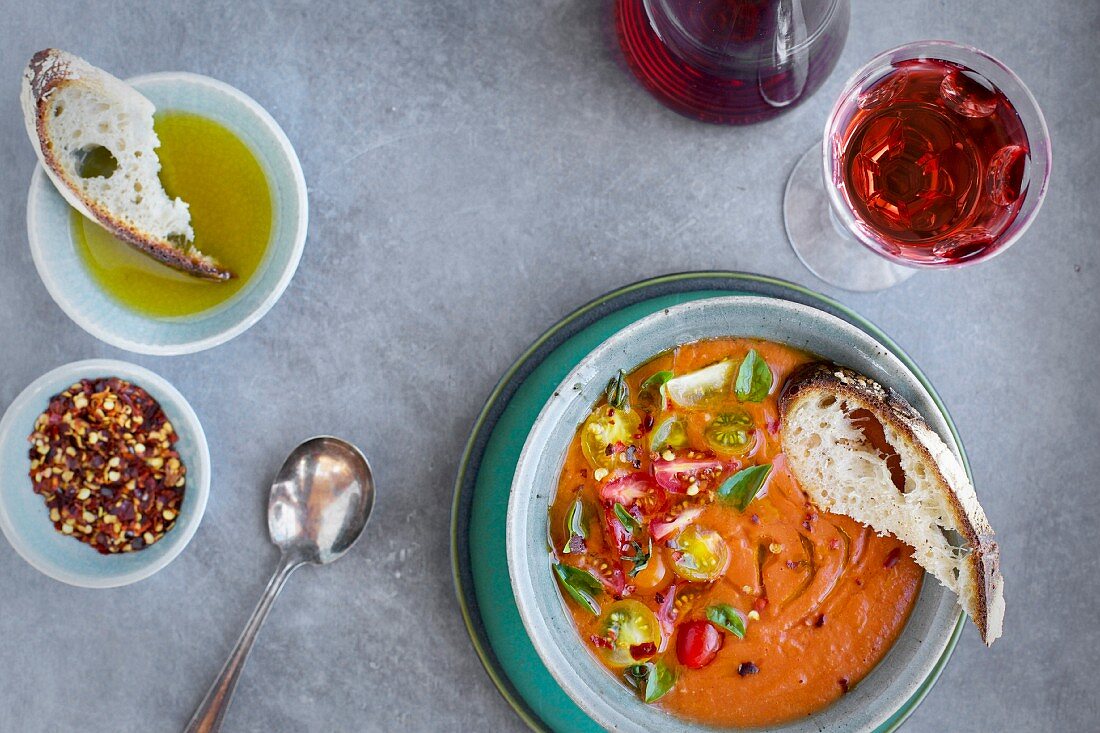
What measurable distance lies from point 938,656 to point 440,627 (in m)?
0.98

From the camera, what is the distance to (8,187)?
1898 millimetres

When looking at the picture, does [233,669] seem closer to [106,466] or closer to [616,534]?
[106,466]

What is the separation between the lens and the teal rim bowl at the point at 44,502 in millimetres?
1805

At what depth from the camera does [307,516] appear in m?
1.85

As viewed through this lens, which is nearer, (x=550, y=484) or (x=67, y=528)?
(x=550, y=484)

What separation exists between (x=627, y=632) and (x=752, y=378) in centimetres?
52

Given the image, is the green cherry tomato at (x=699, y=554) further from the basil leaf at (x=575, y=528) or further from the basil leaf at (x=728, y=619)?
the basil leaf at (x=575, y=528)

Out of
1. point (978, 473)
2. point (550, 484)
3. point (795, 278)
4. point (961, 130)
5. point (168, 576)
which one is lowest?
point (168, 576)

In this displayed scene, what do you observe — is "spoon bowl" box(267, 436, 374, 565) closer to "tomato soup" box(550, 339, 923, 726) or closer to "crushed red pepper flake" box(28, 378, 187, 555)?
"crushed red pepper flake" box(28, 378, 187, 555)

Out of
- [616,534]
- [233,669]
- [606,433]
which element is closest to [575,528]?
[616,534]

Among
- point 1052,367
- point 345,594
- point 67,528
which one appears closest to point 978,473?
point 1052,367

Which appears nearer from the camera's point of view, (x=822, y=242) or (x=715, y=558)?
(x=715, y=558)

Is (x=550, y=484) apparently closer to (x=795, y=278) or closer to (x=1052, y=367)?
(x=795, y=278)

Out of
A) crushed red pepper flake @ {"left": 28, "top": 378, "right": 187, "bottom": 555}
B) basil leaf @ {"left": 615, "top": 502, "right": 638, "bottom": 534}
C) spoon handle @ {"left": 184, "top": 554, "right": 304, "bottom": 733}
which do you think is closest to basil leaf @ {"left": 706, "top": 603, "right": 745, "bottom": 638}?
basil leaf @ {"left": 615, "top": 502, "right": 638, "bottom": 534}
